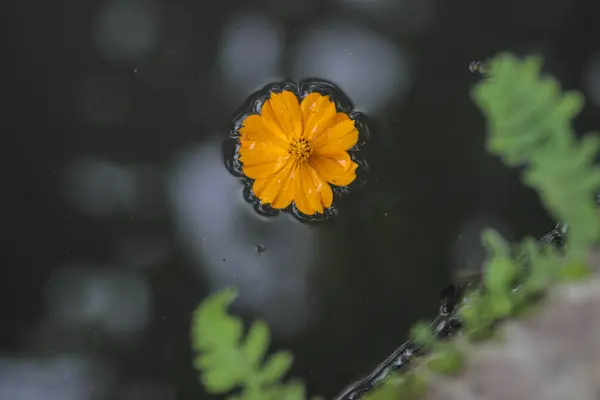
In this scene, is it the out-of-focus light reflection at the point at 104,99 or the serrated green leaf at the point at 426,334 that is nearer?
the serrated green leaf at the point at 426,334

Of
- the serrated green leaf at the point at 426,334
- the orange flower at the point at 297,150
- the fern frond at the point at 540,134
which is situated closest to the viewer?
the fern frond at the point at 540,134

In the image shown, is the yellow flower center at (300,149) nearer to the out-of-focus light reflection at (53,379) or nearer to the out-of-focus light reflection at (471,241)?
the out-of-focus light reflection at (471,241)

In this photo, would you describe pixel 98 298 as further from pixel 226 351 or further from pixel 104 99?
pixel 226 351

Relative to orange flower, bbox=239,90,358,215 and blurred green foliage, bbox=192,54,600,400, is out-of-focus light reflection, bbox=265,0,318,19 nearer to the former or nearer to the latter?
orange flower, bbox=239,90,358,215

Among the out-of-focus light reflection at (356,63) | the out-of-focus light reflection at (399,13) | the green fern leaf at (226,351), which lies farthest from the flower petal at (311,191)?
the green fern leaf at (226,351)

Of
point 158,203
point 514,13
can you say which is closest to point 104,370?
point 158,203

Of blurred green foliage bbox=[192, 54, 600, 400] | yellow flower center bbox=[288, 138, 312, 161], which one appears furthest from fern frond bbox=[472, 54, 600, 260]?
yellow flower center bbox=[288, 138, 312, 161]

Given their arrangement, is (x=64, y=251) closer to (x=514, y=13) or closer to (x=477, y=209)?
(x=477, y=209)
